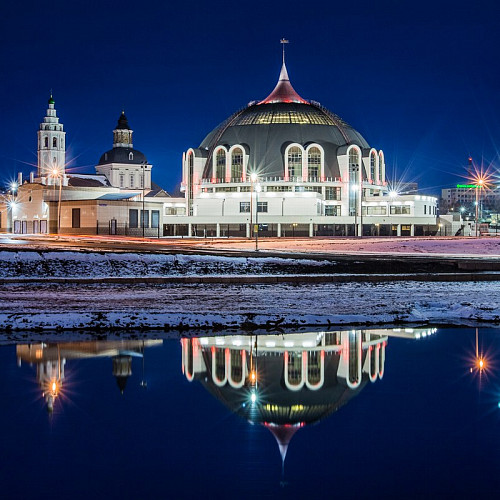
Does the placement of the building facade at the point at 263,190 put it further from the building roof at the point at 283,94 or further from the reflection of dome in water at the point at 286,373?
the reflection of dome in water at the point at 286,373

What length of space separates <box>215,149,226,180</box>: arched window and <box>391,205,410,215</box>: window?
73.0ft

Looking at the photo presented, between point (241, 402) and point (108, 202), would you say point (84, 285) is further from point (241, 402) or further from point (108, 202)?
point (108, 202)

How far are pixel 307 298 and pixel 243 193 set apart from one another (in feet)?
247

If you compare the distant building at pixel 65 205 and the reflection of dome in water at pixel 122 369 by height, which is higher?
the distant building at pixel 65 205

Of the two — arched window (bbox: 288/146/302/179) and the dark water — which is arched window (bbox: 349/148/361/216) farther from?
the dark water

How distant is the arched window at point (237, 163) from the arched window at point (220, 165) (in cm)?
141

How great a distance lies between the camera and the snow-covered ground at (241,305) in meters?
16.5

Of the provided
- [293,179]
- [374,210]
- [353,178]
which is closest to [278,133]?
[293,179]

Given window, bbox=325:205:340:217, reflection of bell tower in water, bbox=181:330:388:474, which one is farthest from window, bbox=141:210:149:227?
reflection of bell tower in water, bbox=181:330:388:474

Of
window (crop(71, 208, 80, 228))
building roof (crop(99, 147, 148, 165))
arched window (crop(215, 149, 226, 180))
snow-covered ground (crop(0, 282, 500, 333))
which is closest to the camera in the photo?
snow-covered ground (crop(0, 282, 500, 333))

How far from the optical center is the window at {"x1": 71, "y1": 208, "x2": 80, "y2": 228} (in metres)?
76.4

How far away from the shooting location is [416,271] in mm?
30281

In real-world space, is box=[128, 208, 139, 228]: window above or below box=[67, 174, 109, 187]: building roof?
below

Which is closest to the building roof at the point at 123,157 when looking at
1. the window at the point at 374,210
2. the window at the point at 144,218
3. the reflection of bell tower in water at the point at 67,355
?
the window at the point at 374,210
